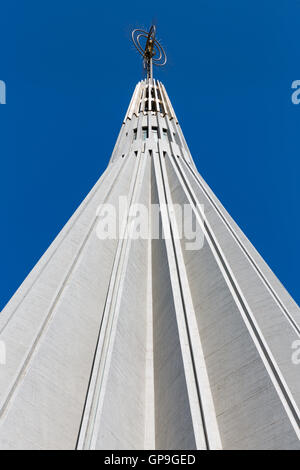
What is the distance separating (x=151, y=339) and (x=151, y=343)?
0.13 metres

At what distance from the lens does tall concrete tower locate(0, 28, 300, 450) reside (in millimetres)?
8266

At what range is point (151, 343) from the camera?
35.9 ft

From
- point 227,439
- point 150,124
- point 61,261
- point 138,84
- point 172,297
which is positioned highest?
point 138,84

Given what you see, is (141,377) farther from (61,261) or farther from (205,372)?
(61,261)

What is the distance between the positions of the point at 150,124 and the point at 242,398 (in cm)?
1417

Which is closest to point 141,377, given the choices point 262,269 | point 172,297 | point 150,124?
point 172,297

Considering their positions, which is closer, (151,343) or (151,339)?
(151,343)

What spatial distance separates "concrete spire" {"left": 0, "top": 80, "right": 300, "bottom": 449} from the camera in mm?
8250

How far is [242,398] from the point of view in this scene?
880cm

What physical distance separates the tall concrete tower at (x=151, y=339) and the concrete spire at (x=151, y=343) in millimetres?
29

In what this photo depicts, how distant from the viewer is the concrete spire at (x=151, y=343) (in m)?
8.25

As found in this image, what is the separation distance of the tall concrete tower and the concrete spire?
1.1 inches

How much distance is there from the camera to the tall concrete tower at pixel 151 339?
8266mm
